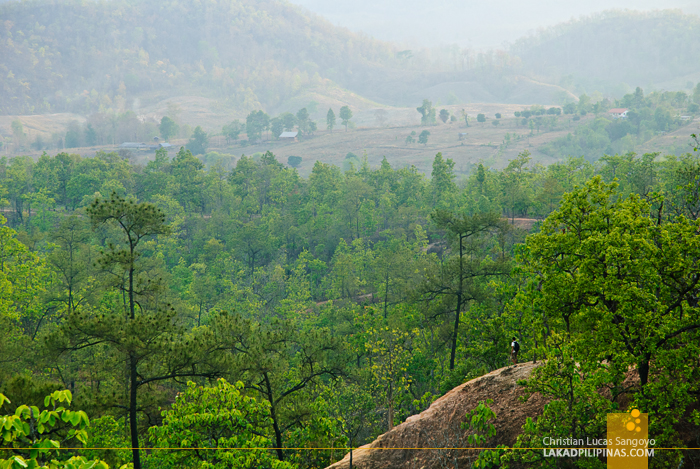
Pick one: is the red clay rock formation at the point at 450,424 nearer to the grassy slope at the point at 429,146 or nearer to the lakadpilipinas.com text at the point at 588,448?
the lakadpilipinas.com text at the point at 588,448

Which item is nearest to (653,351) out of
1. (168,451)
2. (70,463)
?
(70,463)

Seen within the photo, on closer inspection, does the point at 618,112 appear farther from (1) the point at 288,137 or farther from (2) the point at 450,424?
(2) the point at 450,424

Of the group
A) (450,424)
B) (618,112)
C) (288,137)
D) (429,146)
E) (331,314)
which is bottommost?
(331,314)

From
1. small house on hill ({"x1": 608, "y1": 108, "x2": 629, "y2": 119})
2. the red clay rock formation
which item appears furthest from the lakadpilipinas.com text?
small house on hill ({"x1": 608, "y1": 108, "x2": 629, "y2": 119})

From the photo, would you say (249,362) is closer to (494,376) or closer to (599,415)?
(494,376)

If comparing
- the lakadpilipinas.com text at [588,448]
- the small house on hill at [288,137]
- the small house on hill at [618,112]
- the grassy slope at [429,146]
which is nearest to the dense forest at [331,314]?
the lakadpilipinas.com text at [588,448]

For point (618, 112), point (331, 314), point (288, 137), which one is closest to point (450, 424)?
point (331, 314)

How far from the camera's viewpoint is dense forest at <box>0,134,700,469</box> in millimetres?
13227

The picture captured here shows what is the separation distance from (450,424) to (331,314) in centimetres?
3048

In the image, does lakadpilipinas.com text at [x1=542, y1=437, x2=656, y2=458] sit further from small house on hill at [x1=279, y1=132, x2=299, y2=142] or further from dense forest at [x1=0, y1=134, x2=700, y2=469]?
small house on hill at [x1=279, y1=132, x2=299, y2=142]

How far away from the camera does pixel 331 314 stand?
159ft

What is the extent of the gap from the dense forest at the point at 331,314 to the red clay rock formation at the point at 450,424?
1552mm

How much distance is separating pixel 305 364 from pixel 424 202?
167 feet

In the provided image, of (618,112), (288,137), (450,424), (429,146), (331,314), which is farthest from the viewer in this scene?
(288,137)
